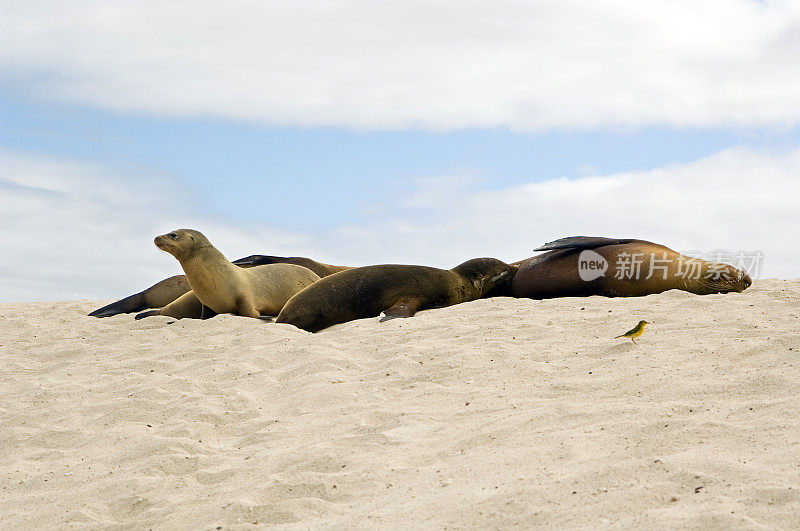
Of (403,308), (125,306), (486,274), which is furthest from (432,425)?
(125,306)

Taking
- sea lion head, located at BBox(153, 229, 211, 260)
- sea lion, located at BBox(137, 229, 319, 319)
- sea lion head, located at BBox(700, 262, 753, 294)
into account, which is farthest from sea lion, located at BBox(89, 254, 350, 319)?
sea lion head, located at BBox(700, 262, 753, 294)

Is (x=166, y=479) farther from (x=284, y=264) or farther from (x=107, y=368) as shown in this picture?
(x=284, y=264)

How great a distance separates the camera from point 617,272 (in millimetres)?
9922

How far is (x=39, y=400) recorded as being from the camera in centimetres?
675

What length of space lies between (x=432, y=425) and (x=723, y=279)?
233 inches

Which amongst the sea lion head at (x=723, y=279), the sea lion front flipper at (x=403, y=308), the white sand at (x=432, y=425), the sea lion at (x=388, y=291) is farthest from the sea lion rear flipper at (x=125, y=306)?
the sea lion head at (x=723, y=279)

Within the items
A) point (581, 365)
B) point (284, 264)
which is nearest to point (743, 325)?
point (581, 365)

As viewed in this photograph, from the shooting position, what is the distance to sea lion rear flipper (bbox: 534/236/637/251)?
1041cm

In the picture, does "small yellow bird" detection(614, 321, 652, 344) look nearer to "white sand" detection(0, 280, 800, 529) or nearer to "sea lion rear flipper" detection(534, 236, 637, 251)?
"white sand" detection(0, 280, 800, 529)

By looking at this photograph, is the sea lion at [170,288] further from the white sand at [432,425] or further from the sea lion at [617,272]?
the white sand at [432,425]

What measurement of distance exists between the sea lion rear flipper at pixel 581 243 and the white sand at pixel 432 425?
2.12 m

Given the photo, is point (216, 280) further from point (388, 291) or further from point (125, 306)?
point (125, 306)

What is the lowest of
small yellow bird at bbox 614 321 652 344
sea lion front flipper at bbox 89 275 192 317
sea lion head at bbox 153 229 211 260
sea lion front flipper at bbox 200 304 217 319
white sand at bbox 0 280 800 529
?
white sand at bbox 0 280 800 529

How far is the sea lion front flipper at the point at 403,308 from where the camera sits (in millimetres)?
8930
